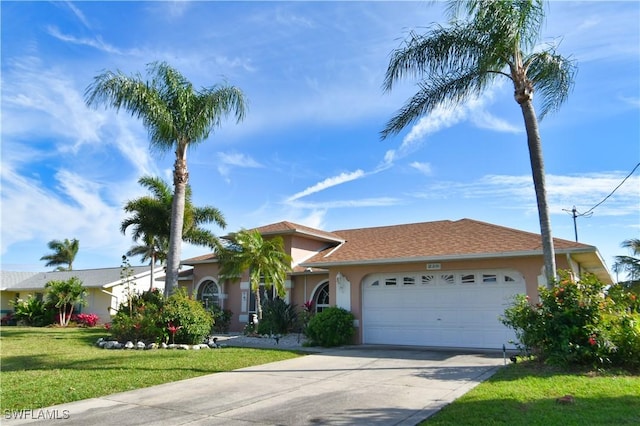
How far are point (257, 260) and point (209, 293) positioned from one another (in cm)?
756

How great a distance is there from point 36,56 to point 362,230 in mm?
15460

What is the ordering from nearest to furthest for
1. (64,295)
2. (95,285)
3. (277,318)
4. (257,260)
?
(257,260), (277,318), (64,295), (95,285)

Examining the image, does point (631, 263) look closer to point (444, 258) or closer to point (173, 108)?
point (444, 258)

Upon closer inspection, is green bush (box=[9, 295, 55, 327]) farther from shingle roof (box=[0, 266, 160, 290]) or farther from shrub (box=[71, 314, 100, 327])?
shingle roof (box=[0, 266, 160, 290])

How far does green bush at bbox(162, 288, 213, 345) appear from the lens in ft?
49.4

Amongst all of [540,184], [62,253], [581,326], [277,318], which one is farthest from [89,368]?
[62,253]

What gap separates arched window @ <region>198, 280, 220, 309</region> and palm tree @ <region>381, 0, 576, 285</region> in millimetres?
14374

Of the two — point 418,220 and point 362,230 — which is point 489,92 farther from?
point 362,230

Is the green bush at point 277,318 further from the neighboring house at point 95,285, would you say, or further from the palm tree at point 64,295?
the palm tree at point 64,295

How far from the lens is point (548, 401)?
693cm

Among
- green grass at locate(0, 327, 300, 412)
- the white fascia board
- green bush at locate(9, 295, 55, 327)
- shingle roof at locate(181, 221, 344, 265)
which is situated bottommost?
green grass at locate(0, 327, 300, 412)

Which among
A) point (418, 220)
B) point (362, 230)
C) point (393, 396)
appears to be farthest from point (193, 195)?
point (393, 396)

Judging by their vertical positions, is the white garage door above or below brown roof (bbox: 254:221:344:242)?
below

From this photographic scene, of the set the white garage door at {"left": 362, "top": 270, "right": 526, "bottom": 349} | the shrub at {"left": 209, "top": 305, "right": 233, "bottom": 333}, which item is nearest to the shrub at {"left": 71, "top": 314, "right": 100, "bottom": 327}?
the shrub at {"left": 209, "top": 305, "right": 233, "bottom": 333}
